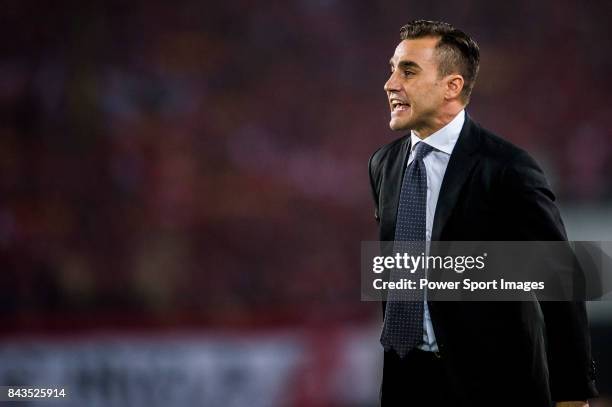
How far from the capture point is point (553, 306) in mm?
1852

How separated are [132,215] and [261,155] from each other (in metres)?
0.90

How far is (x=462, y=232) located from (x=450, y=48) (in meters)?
0.42

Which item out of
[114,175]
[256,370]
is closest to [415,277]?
[256,370]

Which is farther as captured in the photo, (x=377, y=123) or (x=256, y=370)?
(x=377, y=123)

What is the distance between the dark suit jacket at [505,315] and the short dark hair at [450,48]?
16 cm

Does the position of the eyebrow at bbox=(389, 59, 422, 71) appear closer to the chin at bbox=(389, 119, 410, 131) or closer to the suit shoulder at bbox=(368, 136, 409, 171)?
the chin at bbox=(389, 119, 410, 131)

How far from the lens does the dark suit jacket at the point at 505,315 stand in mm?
1835

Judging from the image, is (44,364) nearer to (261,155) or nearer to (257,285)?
(257,285)

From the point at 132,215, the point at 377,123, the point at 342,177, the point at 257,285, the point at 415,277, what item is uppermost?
the point at 377,123

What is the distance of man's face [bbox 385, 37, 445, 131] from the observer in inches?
77.7

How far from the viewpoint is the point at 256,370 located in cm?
454

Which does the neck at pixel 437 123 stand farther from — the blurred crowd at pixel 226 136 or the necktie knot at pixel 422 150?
the blurred crowd at pixel 226 136

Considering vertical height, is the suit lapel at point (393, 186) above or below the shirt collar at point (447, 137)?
below

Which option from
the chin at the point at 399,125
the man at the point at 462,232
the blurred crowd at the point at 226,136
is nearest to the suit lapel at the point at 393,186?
the man at the point at 462,232
